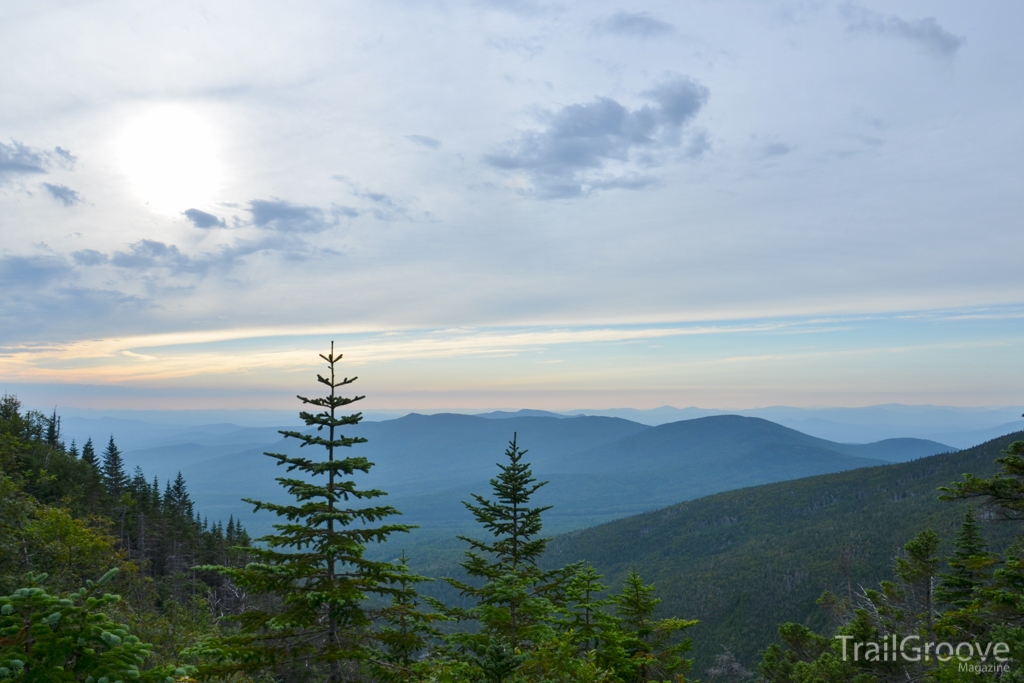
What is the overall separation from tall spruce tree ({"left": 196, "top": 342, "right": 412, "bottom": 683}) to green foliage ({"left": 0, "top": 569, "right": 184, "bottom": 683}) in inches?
181

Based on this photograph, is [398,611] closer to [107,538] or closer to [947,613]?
[947,613]

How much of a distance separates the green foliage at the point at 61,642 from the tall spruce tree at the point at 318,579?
4.59 meters

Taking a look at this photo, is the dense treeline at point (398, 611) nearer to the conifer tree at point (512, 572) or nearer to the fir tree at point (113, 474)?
the conifer tree at point (512, 572)

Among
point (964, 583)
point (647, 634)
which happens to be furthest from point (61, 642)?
point (964, 583)

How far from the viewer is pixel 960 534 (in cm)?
3288

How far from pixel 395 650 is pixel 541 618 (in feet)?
16.0

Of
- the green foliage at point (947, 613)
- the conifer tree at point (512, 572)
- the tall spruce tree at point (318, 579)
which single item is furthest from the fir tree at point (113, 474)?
the green foliage at point (947, 613)

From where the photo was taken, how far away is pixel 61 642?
7.21 metres

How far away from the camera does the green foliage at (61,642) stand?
275 inches

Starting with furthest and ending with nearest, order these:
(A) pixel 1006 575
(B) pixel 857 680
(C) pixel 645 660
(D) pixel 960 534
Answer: (D) pixel 960 534 < (B) pixel 857 680 < (C) pixel 645 660 < (A) pixel 1006 575

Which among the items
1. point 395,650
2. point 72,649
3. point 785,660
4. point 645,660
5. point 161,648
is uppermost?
point 72,649

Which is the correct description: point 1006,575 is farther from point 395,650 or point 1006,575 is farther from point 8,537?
point 8,537

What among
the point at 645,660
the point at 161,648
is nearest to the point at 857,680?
the point at 645,660

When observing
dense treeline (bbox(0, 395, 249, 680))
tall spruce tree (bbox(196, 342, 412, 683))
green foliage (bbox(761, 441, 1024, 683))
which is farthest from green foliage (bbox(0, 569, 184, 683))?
green foliage (bbox(761, 441, 1024, 683))
